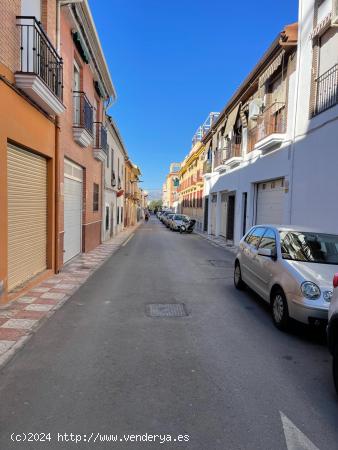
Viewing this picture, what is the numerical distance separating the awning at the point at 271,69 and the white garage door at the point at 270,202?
4143mm

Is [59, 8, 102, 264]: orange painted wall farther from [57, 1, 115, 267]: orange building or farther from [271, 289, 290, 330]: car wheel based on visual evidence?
[271, 289, 290, 330]: car wheel

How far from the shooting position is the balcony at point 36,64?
609 centimetres

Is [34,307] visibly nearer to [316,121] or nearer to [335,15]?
[316,121]

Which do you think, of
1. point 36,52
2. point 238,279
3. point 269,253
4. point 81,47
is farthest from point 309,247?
point 81,47

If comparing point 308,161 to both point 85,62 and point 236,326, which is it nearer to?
point 236,326

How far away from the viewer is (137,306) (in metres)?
6.15

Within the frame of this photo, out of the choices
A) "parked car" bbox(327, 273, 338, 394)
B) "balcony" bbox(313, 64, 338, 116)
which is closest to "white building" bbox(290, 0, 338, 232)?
"balcony" bbox(313, 64, 338, 116)

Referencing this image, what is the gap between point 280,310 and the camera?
16.8 ft

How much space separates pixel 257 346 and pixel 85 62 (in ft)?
36.8

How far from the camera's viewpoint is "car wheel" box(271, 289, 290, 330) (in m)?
4.92

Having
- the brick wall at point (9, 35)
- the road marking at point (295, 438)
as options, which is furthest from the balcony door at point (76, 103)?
the road marking at point (295, 438)

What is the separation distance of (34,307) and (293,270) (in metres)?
4.34

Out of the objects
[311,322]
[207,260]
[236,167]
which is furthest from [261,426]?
[236,167]

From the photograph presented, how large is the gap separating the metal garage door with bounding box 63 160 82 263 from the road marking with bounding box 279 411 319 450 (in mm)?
8491
